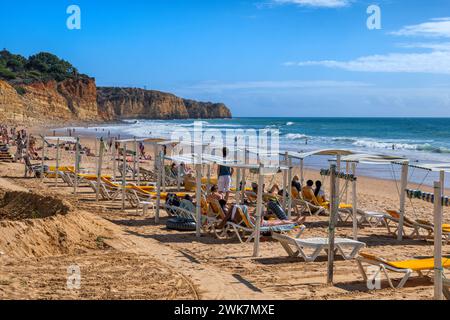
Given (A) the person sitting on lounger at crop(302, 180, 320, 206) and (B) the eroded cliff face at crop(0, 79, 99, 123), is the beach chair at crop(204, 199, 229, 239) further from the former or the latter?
(B) the eroded cliff face at crop(0, 79, 99, 123)

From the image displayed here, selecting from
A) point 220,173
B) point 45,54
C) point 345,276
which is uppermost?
point 45,54

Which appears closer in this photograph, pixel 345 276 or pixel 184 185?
pixel 345 276

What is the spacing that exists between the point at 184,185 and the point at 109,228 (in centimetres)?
745

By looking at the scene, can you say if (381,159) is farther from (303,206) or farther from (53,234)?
(53,234)

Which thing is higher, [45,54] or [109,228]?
[45,54]

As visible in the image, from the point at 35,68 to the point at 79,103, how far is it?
12.6m

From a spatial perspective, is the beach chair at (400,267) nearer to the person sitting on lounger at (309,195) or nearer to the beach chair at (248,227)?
the beach chair at (248,227)

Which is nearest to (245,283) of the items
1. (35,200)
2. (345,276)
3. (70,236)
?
(345,276)

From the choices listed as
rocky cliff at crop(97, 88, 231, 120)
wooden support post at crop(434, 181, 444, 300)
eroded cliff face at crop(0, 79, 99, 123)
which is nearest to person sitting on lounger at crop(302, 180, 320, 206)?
wooden support post at crop(434, 181, 444, 300)

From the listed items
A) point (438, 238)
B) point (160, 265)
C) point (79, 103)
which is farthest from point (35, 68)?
point (438, 238)

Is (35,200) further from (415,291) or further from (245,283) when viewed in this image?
(415,291)

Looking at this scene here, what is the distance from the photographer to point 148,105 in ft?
439

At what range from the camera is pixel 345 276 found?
23.5 ft

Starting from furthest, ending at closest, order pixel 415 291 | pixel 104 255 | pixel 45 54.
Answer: pixel 45 54 < pixel 104 255 < pixel 415 291
